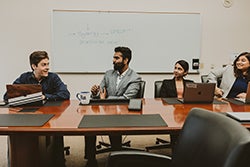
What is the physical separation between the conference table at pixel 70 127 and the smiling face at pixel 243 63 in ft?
2.94

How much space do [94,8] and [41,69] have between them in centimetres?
175

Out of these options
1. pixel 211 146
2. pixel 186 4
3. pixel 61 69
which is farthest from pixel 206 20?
pixel 211 146

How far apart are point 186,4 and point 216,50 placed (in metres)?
0.87

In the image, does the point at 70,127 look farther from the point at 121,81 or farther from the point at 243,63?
the point at 243,63

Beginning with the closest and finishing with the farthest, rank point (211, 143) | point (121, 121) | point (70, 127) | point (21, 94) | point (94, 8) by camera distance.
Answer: point (211, 143), point (70, 127), point (121, 121), point (21, 94), point (94, 8)

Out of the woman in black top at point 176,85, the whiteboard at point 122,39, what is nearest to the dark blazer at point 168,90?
the woman in black top at point 176,85

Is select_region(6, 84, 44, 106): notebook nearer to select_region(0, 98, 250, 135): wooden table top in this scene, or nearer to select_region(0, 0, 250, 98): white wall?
select_region(0, 98, 250, 135): wooden table top

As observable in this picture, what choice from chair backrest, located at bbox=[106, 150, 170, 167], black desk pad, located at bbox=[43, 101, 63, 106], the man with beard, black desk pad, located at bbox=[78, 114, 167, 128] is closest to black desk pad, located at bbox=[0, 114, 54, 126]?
black desk pad, located at bbox=[78, 114, 167, 128]

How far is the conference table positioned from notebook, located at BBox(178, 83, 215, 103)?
0.29 ft


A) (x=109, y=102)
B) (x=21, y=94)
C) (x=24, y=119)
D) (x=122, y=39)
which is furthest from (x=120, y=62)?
(x=24, y=119)

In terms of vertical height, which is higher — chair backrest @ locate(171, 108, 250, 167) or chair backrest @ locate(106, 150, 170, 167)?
chair backrest @ locate(171, 108, 250, 167)

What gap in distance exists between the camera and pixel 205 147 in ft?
3.41

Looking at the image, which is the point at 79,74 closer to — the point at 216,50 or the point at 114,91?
the point at 114,91

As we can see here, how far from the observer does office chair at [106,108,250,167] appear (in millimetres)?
839
